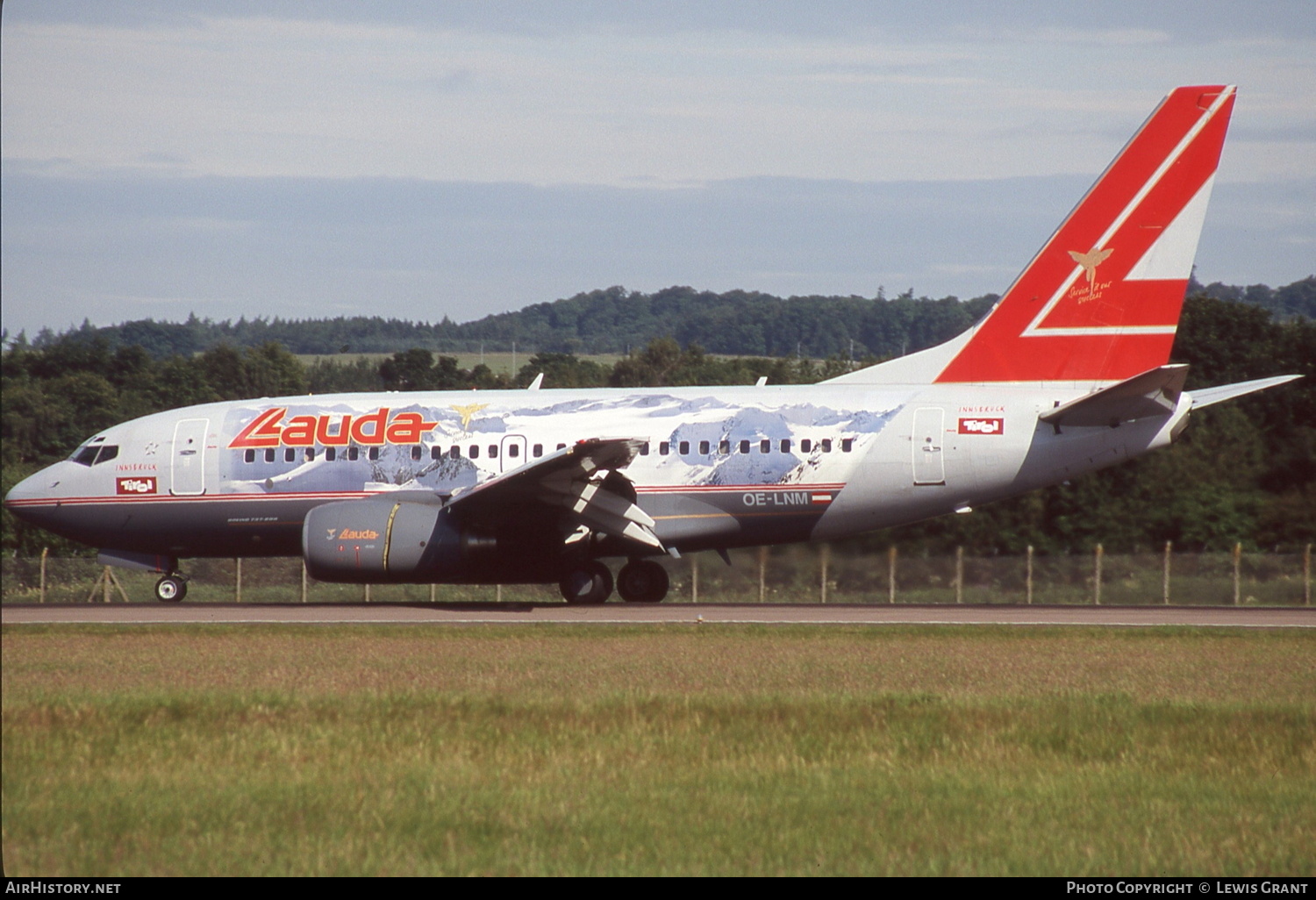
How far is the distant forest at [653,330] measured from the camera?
114250 mm

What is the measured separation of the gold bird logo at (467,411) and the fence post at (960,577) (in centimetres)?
978

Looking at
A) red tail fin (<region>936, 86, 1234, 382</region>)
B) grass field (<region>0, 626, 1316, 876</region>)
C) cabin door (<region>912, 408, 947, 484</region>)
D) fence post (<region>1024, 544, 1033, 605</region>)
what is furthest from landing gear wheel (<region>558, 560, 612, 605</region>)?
grass field (<region>0, 626, 1316, 876</region>)

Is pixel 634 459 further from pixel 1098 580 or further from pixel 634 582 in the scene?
pixel 1098 580

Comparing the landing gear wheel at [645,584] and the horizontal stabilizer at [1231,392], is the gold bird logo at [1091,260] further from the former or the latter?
the landing gear wheel at [645,584]

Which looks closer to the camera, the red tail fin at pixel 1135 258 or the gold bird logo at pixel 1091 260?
the red tail fin at pixel 1135 258

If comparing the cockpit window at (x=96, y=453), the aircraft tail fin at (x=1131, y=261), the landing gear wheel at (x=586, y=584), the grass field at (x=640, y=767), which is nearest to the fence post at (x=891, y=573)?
the aircraft tail fin at (x=1131, y=261)

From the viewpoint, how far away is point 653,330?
168625 mm

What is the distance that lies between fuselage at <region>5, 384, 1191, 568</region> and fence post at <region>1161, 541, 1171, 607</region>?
449cm

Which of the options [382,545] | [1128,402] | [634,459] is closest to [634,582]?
[634,459]

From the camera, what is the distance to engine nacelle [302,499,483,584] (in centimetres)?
2377

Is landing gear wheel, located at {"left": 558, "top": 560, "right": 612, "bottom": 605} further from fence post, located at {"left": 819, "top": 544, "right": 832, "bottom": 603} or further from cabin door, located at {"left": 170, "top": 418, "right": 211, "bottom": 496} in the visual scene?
cabin door, located at {"left": 170, "top": 418, "right": 211, "bottom": 496}

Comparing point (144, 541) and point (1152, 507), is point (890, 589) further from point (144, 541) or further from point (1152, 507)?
point (144, 541)

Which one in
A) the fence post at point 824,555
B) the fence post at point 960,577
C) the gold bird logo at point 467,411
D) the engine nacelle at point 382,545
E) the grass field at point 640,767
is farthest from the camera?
the fence post at point 960,577
